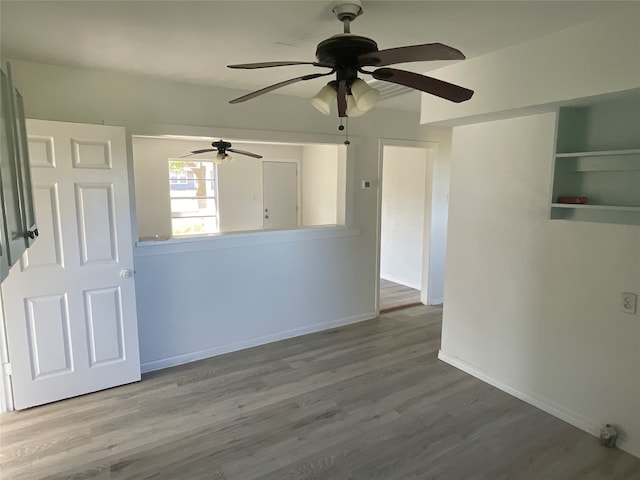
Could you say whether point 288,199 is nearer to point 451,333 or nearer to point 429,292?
point 429,292

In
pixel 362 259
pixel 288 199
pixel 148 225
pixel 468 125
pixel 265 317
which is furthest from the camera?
pixel 288 199

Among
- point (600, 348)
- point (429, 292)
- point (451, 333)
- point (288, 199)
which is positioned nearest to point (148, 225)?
point (288, 199)

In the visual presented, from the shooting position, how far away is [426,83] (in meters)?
1.60

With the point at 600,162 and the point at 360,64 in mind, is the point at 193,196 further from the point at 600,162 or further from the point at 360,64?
the point at 600,162

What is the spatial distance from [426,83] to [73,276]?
8.91 feet

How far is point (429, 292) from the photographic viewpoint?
16.8 ft

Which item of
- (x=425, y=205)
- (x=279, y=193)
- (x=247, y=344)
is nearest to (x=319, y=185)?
(x=279, y=193)

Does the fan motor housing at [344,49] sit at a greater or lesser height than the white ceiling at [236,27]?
lesser

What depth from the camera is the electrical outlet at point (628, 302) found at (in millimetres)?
2268

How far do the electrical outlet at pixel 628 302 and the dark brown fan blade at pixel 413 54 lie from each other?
184 centimetres

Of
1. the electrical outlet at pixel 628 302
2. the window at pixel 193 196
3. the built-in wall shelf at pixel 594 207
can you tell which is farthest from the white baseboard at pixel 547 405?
the window at pixel 193 196

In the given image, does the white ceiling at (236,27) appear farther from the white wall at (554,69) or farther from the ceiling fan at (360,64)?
the ceiling fan at (360,64)

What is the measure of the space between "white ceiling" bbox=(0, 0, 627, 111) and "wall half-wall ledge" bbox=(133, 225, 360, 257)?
139 centimetres

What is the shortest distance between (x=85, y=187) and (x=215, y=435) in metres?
1.95
